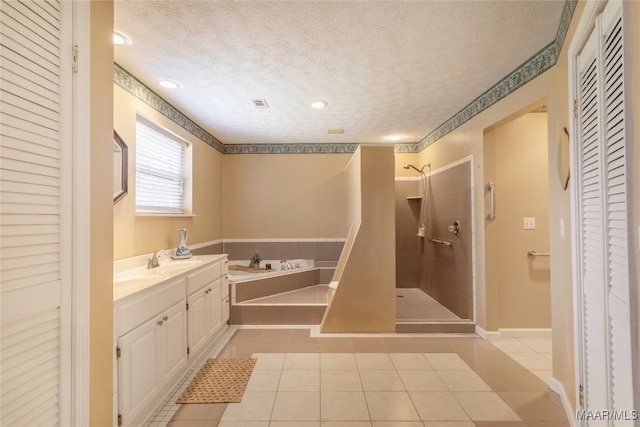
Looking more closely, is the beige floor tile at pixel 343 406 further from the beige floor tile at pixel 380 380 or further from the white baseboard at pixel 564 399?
the white baseboard at pixel 564 399

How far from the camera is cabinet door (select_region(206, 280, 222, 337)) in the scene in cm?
273

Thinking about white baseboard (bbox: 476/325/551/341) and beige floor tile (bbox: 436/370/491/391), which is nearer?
beige floor tile (bbox: 436/370/491/391)

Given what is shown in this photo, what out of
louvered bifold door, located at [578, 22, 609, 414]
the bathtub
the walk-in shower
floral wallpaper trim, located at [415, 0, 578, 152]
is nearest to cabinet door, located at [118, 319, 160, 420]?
the bathtub

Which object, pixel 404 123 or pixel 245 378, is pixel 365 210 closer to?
pixel 404 123

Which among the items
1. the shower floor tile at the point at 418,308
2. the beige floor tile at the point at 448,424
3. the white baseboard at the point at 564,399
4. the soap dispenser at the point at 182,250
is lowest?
the beige floor tile at the point at 448,424

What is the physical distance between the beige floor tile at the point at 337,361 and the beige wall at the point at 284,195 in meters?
2.37

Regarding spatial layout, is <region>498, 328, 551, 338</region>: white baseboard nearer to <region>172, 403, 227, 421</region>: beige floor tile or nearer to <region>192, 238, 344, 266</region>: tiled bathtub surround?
<region>192, 238, 344, 266</region>: tiled bathtub surround

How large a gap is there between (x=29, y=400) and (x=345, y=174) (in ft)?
13.7

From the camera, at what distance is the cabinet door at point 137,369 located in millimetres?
1544

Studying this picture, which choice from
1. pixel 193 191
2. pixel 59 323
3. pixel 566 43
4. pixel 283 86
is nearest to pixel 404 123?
pixel 283 86

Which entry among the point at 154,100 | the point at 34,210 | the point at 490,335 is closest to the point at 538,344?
the point at 490,335

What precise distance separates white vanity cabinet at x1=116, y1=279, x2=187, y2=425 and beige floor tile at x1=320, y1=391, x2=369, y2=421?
3.57ft

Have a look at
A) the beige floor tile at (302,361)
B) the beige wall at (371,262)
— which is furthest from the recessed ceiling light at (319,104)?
the beige floor tile at (302,361)

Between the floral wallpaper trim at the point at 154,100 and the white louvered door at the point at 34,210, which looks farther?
the floral wallpaper trim at the point at 154,100
